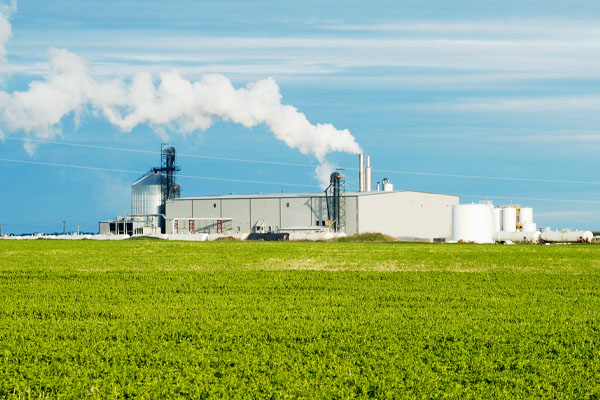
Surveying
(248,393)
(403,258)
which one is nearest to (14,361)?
(248,393)

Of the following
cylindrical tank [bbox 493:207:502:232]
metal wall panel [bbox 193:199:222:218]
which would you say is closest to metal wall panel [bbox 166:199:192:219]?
metal wall panel [bbox 193:199:222:218]

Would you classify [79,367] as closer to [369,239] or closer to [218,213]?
[369,239]

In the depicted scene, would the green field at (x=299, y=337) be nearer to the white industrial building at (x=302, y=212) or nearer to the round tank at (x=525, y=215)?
the white industrial building at (x=302, y=212)

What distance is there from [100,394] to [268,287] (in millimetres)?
10898

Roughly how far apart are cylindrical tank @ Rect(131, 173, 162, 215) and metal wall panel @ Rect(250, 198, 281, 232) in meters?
13.7

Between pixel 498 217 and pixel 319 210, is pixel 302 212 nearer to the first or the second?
pixel 319 210

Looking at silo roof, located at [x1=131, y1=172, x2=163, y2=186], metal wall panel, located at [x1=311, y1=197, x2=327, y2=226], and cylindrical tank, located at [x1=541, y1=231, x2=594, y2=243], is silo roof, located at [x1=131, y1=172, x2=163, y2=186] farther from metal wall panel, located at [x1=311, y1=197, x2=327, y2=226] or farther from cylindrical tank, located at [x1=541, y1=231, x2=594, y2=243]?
cylindrical tank, located at [x1=541, y1=231, x2=594, y2=243]

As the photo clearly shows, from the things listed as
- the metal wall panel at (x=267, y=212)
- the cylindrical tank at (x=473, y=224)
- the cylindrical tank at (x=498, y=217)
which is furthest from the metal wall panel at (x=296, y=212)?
the cylindrical tank at (x=498, y=217)

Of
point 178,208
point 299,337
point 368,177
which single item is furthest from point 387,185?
point 299,337

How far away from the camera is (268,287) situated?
19.4 metres

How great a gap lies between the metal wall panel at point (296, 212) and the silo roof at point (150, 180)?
58.6 ft

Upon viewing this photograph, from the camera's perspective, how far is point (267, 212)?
78.2m

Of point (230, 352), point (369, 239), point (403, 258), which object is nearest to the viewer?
point (230, 352)

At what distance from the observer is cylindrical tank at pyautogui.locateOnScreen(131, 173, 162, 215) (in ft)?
281
